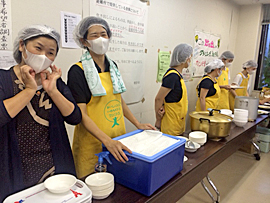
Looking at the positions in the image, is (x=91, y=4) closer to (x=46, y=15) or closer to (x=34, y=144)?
(x=46, y=15)

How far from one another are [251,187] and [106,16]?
8.24 ft

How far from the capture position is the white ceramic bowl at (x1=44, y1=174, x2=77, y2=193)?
0.83m

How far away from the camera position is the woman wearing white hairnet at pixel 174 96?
2172mm

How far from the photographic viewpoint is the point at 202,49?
3.76 m

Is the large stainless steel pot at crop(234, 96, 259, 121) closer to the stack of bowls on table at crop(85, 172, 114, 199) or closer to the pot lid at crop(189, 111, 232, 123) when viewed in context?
the pot lid at crop(189, 111, 232, 123)

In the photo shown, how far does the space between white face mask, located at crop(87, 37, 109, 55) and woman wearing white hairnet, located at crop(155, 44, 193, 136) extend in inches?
37.1

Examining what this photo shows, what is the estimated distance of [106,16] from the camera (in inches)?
82.1

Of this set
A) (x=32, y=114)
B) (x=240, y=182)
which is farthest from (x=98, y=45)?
(x=240, y=182)

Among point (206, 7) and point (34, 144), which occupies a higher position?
point (206, 7)

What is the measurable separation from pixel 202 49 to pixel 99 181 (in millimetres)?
3277

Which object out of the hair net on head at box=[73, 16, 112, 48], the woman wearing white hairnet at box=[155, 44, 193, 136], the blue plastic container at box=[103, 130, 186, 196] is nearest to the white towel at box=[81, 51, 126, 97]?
the hair net on head at box=[73, 16, 112, 48]

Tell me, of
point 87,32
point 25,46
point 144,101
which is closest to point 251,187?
point 144,101

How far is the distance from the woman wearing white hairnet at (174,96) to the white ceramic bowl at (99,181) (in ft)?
4.26

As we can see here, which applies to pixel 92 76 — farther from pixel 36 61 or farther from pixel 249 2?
pixel 249 2
